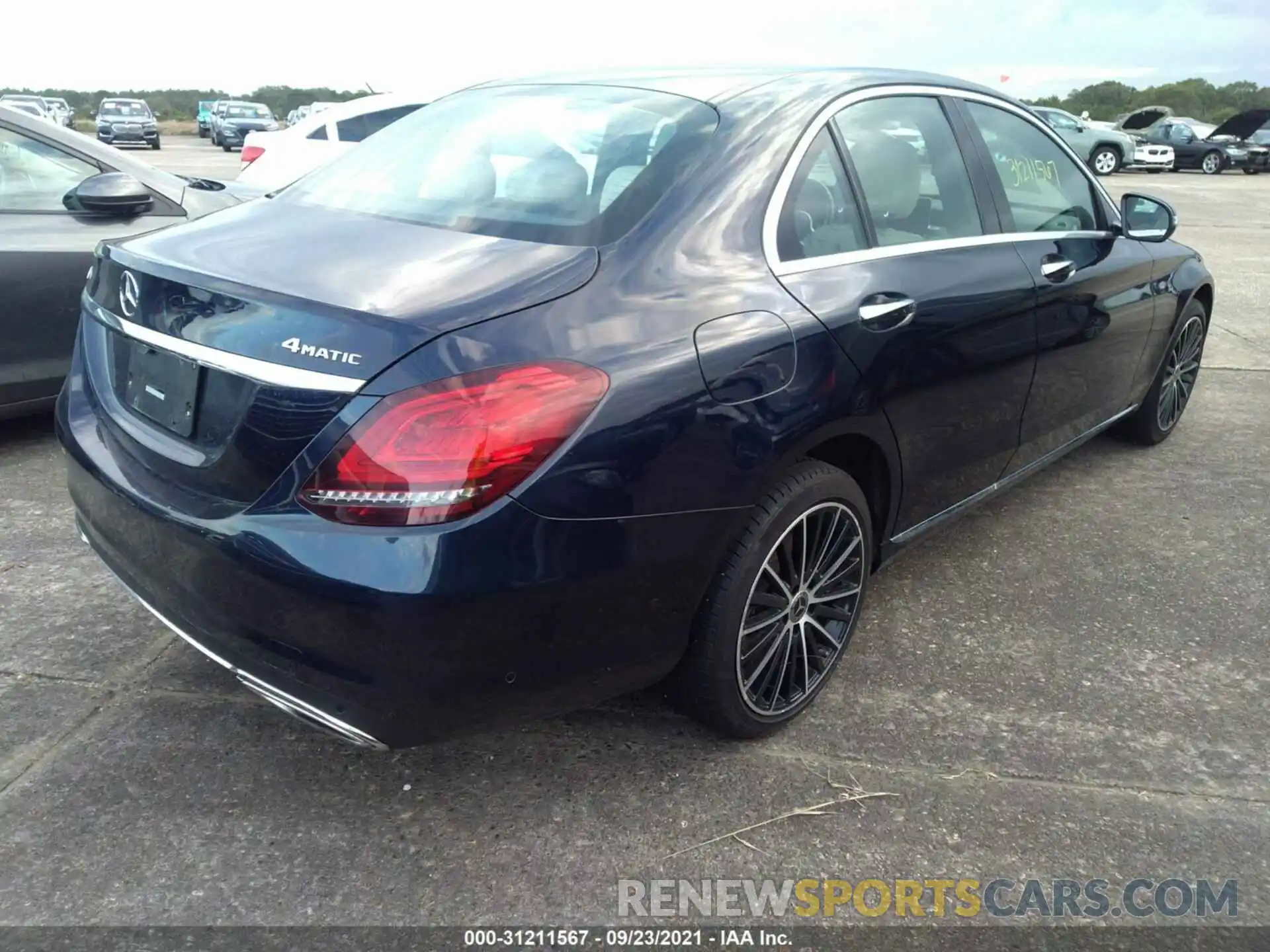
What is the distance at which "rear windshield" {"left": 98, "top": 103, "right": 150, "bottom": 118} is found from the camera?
3416 cm

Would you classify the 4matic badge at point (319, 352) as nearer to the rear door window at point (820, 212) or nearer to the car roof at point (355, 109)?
the rear door window at point (820, 212)

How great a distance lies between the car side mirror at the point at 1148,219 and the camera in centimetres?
412

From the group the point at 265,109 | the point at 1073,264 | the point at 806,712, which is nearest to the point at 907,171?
the point at 1073,264

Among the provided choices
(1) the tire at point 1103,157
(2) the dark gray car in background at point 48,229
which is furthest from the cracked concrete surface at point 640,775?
(1) the tire at point 1103,157

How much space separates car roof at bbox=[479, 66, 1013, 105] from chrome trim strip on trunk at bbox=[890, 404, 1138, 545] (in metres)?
1.30

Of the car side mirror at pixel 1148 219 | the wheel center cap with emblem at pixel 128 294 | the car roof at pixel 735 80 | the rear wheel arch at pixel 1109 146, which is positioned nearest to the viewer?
the wheel center cap with emblem at pixel 128 294

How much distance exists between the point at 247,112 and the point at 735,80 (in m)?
38.4

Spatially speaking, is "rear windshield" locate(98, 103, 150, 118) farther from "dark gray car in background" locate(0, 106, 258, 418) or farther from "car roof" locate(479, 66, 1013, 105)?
"car roof" locate(479, 66, 1013, 105)

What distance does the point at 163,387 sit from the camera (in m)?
2.26

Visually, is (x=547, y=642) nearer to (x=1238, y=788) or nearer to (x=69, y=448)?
(x=69, y=448)

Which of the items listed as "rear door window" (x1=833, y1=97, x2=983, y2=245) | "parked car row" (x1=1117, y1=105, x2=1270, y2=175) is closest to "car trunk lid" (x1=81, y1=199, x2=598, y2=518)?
"rear door window" (x1=833, y1=97, x2=983, y2=245)

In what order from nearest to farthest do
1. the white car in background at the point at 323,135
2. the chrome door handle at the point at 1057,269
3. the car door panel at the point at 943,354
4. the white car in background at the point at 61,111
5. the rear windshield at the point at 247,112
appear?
the car door panel at the point at 943,354 → the chrome door handle at the point at 1057,269 → the white car in background at the point at 323,135 → the rear windshield at the point at 247,112 → the white car in background at the point at 61,111

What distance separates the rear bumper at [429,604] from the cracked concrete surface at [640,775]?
371mm

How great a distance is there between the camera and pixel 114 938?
203 cm
